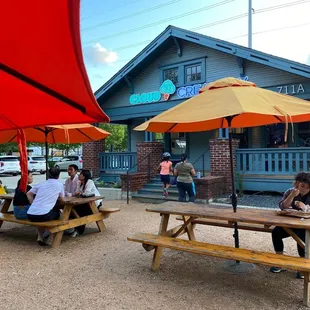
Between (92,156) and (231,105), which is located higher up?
(231,105)

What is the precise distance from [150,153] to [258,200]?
469cm

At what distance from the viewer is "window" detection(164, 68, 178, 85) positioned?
13.6 meters

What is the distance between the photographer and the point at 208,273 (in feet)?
14.3

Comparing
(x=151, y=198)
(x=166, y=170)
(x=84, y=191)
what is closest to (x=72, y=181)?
(x=84, y=191)

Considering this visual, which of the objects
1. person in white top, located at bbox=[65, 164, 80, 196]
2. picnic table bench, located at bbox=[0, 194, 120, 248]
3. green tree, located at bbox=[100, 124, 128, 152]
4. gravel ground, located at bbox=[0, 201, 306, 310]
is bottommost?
gravel ground, located at bbox=[0, 201, 306, 310]

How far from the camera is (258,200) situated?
31.3 ft

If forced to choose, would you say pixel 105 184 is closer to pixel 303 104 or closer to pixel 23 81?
pixel 303 104

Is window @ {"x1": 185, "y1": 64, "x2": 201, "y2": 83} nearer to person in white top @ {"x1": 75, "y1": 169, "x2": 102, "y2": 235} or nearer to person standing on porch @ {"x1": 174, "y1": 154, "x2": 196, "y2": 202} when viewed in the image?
person standing on porch @ {"x1": 174, "y1": 154, "x2": 196, "y2": 202}

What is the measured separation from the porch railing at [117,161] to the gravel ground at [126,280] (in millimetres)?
8438

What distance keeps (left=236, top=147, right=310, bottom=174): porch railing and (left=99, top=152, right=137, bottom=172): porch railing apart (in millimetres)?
5050

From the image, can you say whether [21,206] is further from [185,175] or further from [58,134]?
[185,175]

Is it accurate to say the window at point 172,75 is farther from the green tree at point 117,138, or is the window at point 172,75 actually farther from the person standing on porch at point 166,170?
the green tree at point 117,138

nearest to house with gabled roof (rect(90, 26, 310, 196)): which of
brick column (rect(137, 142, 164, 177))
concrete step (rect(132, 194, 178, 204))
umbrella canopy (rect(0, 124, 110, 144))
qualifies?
Result: brick column (rect(137, 142, 164, 177))

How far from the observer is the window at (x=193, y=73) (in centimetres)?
1301
